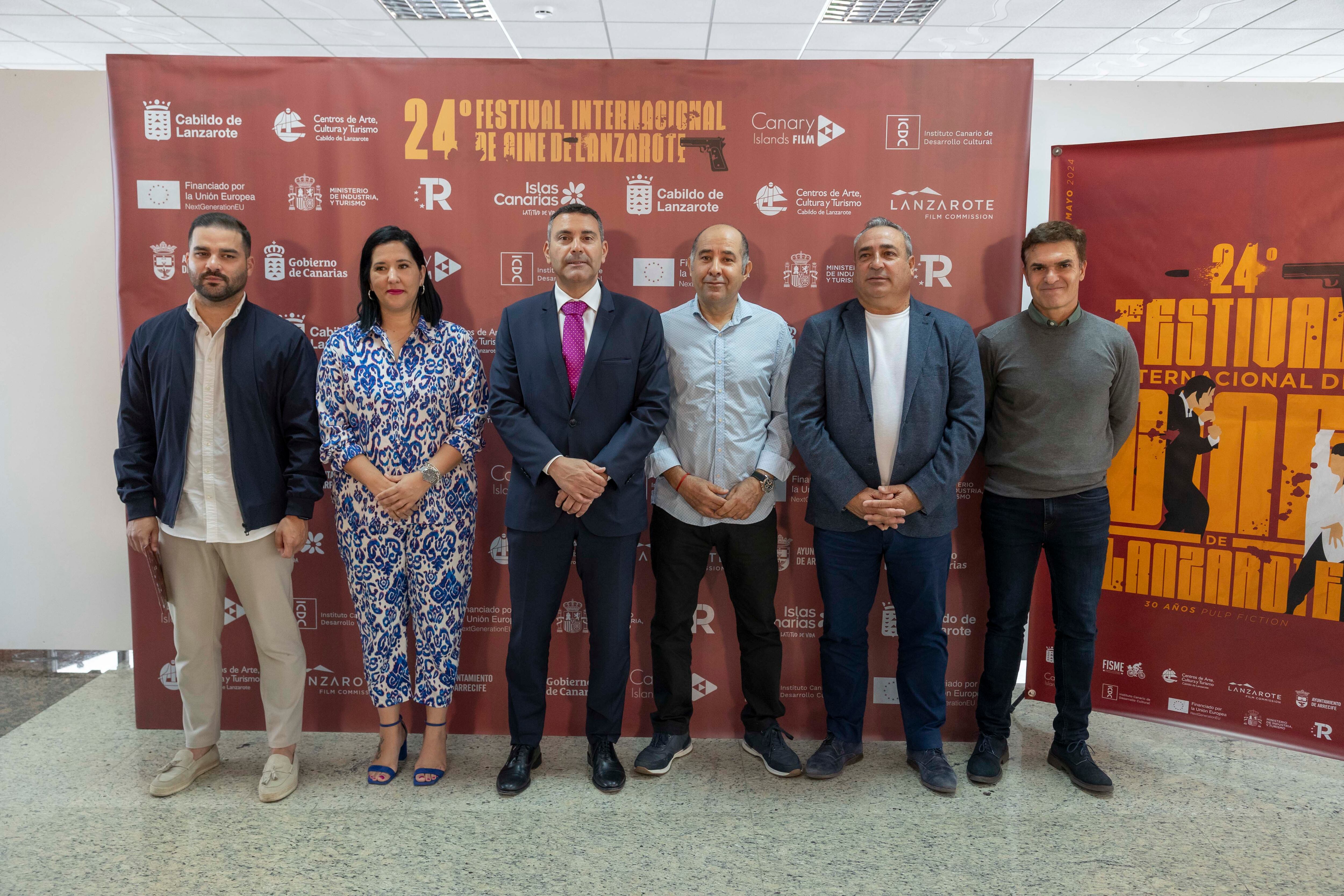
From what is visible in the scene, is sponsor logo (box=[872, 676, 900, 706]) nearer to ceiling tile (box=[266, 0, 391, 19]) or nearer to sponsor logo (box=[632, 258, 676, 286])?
sponsor logo (box=[632, 258, 676, 286])

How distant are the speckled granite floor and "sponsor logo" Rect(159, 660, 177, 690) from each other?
210mm

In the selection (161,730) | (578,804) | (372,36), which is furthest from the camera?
(372,36)

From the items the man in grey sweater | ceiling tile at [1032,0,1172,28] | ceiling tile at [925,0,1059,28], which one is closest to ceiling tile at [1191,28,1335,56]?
ceiling tile at [1032,0,1172,28]

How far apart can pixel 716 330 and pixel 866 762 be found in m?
1.76

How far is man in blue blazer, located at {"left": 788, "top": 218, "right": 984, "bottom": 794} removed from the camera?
2514 mm

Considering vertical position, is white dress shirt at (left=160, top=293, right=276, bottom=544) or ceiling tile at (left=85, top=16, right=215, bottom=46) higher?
ceiling tile at (left=85, top=16, right=215, bottom=46)

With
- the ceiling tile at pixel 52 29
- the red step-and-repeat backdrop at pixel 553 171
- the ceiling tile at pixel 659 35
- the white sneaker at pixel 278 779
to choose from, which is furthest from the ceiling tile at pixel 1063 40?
the ceiling tile at pixel 52 29

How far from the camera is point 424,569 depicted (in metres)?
2.50

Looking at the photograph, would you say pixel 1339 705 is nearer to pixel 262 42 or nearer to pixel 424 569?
pixel 424 569

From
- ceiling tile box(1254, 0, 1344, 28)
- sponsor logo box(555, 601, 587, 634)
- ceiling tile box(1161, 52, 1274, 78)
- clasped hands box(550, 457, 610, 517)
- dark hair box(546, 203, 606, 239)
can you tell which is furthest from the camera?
ceiling tile box(1161, 52, 1274, 78)

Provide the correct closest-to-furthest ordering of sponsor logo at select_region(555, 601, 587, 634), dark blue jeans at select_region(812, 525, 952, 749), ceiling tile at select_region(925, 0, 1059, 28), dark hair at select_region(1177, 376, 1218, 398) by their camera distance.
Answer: dark blue jeans at select_region(812, 525, 952, 749) < dark hair at select_region(1177, 376, 1218, 398) < sponsor logo at select_region(555, 601, 587, 634) < ceiling tile at select_region(925, 0, 1059, 28)

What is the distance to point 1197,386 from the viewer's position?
9.41 ft

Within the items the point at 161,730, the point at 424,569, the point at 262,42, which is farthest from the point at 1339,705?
the point at 262,42

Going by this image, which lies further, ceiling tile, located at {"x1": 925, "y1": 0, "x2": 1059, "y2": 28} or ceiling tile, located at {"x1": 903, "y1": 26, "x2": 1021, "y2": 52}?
ceiling tile, located at {"x1": 903, "y1": 26, "x2": 1021, "y2": 52}
